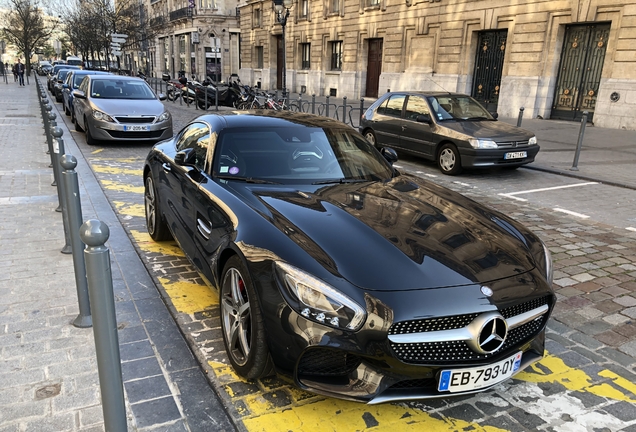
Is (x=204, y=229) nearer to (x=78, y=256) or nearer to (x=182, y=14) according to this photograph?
(x=78, y=256)

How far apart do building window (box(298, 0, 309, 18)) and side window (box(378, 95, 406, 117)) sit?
26901mm

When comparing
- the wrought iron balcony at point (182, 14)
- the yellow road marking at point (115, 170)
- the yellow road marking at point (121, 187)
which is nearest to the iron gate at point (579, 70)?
the yellow road marking at point (115, 170)

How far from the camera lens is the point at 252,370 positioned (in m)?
2.76

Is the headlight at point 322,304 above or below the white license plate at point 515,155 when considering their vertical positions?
above

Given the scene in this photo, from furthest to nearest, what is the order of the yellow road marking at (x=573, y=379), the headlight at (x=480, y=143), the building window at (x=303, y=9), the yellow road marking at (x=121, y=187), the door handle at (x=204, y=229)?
the building window at (x=303, y=9), the headlight at (x=480, y=143), the yellow road marking at (x=121, y=187), the door handle at (x=204, y=229), the yellow road marking at (x=573, y=379)

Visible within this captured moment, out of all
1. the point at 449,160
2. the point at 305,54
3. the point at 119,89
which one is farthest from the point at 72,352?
the point at 305,54

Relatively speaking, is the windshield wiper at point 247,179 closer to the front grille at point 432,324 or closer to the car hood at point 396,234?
the car hood at point 396,234

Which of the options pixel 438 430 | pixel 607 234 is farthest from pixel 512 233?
pixel 607 234

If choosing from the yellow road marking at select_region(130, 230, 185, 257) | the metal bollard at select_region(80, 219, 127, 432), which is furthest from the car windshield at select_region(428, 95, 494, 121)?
the metal bollard at select_region(80, 219, 127, 432)

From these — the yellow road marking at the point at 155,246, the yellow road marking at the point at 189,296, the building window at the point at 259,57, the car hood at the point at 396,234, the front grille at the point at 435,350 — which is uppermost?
the building window at the point at 259,57

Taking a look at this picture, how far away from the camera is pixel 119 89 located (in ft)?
40.7

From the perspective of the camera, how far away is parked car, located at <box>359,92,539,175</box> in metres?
9.23

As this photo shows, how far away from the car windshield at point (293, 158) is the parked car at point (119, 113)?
814 centimetres

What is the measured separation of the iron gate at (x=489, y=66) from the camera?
21344 mm
